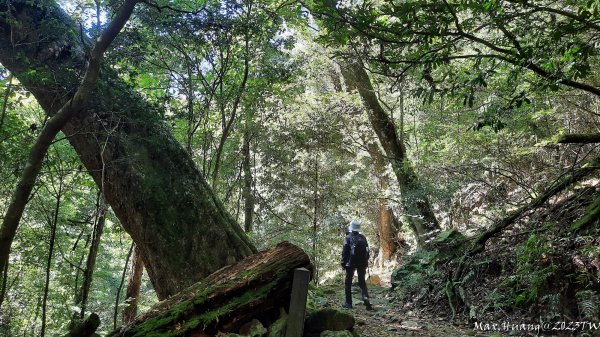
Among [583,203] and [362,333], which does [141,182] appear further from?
[583,203]

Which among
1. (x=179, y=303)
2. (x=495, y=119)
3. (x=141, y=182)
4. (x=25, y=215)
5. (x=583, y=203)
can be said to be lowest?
(x=179, y=303)

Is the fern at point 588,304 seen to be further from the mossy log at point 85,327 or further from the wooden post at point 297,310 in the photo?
the mossy log at point 85,327

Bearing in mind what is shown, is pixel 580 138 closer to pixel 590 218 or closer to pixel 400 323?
pixel 590 218

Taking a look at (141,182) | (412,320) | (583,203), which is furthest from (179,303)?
(583,203)

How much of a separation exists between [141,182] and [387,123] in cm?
890

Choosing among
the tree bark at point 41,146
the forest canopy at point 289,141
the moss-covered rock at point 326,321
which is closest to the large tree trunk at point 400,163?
the forest canopy at point 289,141

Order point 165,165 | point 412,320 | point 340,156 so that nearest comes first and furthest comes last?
1. point 165,165
2. point 412,320
3. point 340,156

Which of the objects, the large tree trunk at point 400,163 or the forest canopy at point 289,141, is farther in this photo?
the large tree trunk at point 400,163

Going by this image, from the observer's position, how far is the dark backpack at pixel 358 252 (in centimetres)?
832

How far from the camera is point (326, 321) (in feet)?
16.8

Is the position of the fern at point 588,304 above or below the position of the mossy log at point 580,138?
below

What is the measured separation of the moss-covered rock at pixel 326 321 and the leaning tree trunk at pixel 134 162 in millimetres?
1548

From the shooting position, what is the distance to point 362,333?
613 cm

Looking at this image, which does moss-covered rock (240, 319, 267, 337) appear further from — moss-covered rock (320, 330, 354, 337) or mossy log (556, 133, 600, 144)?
mossy log (556, 133, 600, 144)
